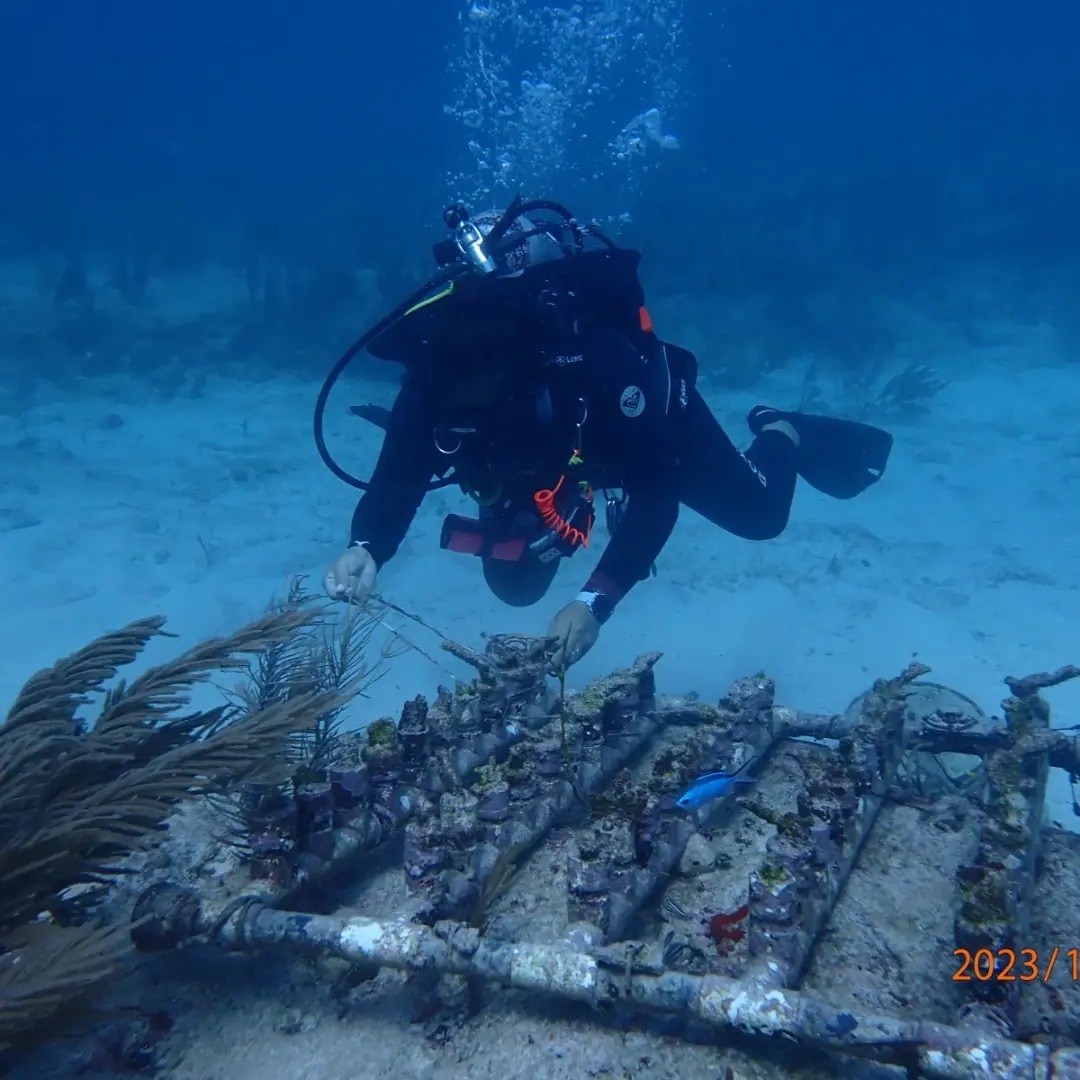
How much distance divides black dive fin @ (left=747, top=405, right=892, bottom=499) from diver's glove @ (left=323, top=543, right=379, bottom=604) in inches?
160

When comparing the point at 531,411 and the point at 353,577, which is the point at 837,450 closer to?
the point at 531,411

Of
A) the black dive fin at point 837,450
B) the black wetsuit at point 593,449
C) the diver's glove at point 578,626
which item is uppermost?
the black dive fin at point 837,450

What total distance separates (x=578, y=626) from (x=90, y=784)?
7.99 ft

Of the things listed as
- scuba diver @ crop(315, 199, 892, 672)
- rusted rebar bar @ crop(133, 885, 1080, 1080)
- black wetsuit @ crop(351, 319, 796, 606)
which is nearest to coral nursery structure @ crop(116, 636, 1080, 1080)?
rusted rebar bar @ crop(133, 885, 1080, 1080)

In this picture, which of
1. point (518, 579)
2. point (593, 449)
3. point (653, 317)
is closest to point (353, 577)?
point (518, 579)

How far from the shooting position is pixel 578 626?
423 centimetres

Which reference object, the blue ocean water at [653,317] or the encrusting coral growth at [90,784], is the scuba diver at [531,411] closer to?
the encrusting coral growth at [90,784]

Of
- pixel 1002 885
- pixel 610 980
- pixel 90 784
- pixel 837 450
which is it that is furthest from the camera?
pixel 837 450

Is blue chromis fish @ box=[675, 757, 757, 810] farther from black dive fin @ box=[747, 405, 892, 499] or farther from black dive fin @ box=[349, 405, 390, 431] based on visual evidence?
black dive fin @ box=[747, 405, 892, 499]

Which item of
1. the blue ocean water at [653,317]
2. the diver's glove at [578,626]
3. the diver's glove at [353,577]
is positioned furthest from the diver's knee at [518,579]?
the blue ocean water at [653,317]

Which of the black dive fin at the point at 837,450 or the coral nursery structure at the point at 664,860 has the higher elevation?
the black dive fin at the point at 837,450

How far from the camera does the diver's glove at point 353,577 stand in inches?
180

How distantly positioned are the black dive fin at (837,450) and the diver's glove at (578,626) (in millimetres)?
3378

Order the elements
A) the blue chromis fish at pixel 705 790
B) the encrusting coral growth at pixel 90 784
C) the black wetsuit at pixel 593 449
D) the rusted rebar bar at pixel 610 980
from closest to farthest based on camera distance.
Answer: the rusted rebar bar at pixel 610 980 → the encrusting coral growth at pixel 90 784 → the blue chromis fish at pixel 705 790 → the black wetsuit at pixel 593 449
